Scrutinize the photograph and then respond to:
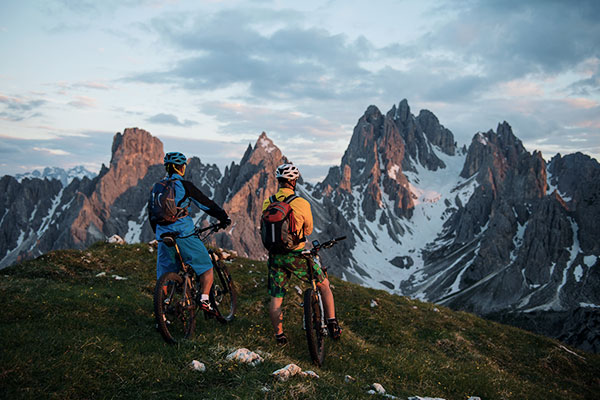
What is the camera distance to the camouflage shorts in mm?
9664

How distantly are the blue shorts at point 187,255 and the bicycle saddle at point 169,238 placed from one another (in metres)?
0.18

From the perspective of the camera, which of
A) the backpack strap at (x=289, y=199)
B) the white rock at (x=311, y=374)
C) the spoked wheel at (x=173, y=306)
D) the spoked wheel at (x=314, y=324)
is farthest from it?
the backpack strap at (x=289, y=199)

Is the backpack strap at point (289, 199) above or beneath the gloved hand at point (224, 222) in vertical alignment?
above

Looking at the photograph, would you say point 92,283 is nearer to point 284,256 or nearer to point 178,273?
point 178,273

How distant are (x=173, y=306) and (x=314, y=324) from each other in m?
3.47

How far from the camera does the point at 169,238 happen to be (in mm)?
9586

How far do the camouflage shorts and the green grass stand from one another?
1529mm

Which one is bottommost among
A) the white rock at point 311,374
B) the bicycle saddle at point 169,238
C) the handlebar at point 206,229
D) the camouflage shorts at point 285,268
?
the white rock at point 311,374

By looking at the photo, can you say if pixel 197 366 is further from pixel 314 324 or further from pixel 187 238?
pixel 187 238

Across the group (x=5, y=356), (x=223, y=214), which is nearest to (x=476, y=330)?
(x=223, y=214)

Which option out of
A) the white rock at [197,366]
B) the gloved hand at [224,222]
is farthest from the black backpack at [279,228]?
the white rock at [197,366]

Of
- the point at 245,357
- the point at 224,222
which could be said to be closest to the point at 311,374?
the point at 245,357

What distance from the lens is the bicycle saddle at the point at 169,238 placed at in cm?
957

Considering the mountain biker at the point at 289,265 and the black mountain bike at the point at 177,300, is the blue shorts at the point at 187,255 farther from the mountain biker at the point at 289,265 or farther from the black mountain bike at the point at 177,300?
the mountain biker at the point at 289,265
